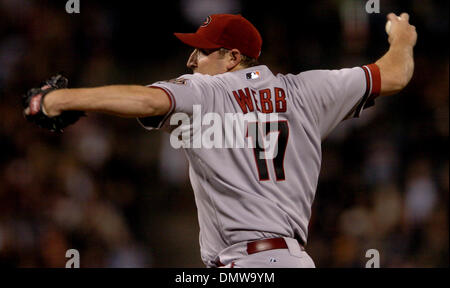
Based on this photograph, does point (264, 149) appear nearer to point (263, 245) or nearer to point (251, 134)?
point (251, 134)

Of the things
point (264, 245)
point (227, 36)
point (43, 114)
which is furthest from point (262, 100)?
point (43, 114)

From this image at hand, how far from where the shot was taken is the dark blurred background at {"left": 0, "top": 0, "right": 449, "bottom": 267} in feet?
18.7

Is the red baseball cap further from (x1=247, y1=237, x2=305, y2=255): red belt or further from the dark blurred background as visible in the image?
the dark blurred background

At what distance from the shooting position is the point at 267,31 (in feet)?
21.6

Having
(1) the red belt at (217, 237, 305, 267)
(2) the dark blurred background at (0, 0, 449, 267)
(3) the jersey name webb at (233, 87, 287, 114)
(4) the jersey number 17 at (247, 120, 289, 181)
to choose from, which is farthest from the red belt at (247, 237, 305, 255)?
(2) the dark blurred background at (0, 0, 449, 267)

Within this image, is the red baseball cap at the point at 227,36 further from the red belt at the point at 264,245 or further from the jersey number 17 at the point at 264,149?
the red belt at the point at 264,245

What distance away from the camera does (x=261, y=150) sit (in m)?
2.68

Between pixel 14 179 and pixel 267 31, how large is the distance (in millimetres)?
2950

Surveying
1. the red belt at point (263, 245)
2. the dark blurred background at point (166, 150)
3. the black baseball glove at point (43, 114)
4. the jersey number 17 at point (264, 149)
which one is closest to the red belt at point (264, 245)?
the red belt at point (263, 245)

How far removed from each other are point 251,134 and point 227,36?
59 centimetres

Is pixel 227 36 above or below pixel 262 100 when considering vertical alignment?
above

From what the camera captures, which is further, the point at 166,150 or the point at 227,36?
the point at 166,150
